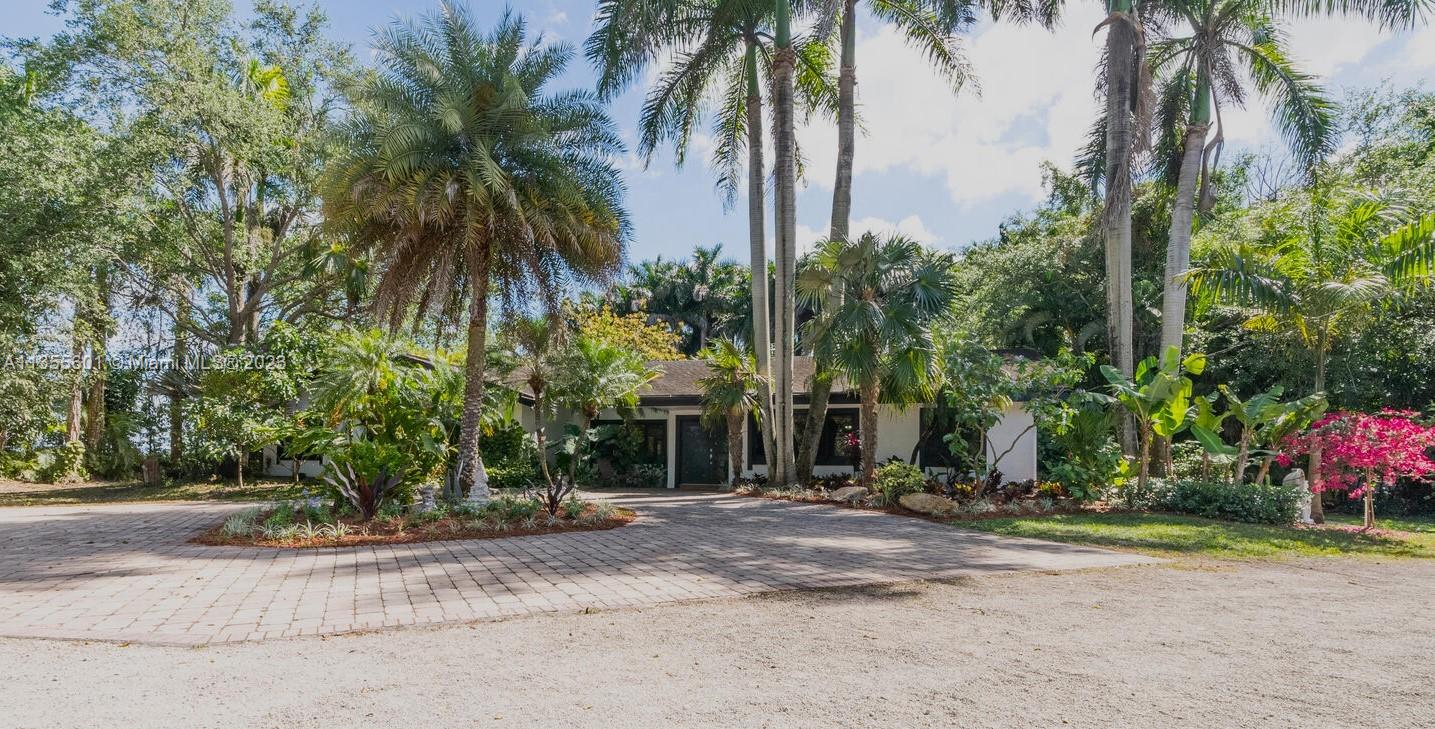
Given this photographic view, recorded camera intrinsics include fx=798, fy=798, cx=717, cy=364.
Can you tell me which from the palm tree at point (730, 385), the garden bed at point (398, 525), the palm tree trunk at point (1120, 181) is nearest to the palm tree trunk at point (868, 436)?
the palm tree at point (730, 385)

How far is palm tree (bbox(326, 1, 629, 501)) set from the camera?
11297 millimetres

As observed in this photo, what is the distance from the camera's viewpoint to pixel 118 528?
1123 cm

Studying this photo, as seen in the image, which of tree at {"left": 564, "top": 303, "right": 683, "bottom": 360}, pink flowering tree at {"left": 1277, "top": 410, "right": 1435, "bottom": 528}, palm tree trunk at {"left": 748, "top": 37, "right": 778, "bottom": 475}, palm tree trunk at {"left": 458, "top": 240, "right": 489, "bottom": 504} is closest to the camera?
pink flowering tree at {"left": 1277, "top": 410, "right": 1435, "bottom": 528}

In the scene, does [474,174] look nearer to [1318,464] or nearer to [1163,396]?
[1163,396]

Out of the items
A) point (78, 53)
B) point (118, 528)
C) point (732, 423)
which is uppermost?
point (78, 53)

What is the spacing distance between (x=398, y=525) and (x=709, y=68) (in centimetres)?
1250

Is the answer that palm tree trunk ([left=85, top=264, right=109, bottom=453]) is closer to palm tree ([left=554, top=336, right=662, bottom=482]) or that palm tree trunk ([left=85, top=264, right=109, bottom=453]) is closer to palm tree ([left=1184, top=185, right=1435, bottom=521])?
palm tree ([left=554, top=336, right=662, bottom=482])

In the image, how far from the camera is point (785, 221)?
17141 millimetres

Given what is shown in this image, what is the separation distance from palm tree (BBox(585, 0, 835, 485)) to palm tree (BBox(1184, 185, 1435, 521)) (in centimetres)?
850

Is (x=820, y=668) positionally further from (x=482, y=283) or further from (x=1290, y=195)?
(x=1290, y=195)

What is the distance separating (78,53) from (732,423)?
1688 cm

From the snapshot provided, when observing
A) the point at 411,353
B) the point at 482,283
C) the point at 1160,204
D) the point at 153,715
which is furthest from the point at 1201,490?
the point at 411,353

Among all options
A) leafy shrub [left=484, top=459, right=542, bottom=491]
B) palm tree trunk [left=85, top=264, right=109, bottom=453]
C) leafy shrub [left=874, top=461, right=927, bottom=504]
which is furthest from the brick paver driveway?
palm tree trunk [left=85, top=264, right=109, bottom=453]

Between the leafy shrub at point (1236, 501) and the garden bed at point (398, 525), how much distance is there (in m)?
9.48
